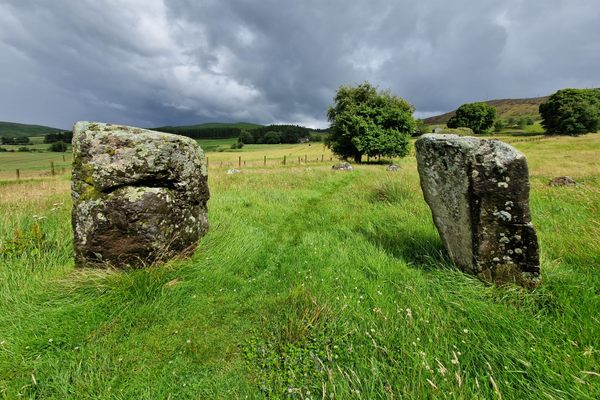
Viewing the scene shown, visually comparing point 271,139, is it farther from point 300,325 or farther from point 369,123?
point 300,325

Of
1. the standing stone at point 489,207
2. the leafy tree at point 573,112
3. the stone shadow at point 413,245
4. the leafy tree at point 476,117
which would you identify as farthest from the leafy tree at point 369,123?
the leafy tree at point 476,117

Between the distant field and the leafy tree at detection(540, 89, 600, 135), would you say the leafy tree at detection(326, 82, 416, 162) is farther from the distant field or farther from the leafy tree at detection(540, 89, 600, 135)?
the leafy tree at detection(540, 89, 600, 135)

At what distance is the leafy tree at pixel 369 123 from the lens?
3303cm

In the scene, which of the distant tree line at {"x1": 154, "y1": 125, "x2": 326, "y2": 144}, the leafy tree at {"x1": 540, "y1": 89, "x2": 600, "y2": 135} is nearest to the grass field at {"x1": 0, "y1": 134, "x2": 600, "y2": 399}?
the leafy tree at {"x1": 540, "y1": 89, "x2": 600, "y2": 135}

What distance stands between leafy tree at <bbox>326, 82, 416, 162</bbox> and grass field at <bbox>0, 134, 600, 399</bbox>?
2895cm

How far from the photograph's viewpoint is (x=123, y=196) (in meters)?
4.48

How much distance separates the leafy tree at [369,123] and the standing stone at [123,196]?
30455mm

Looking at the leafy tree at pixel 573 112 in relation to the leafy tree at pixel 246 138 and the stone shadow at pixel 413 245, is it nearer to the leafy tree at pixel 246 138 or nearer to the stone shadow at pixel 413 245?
the stone shadow at pixel 413 245

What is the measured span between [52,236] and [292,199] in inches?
297

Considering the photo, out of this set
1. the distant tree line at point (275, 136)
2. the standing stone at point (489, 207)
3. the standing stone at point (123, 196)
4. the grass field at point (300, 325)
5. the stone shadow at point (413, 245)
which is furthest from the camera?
the distant tree line at point (275, 136)

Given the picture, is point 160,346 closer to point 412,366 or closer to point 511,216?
point 412,366

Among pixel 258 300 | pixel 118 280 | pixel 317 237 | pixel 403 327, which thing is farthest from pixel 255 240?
pixel 403 327

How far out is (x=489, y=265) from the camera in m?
3.80

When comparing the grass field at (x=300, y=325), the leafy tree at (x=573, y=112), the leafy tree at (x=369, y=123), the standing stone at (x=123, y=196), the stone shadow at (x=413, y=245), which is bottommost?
the grass field at (x=300, y=325)
